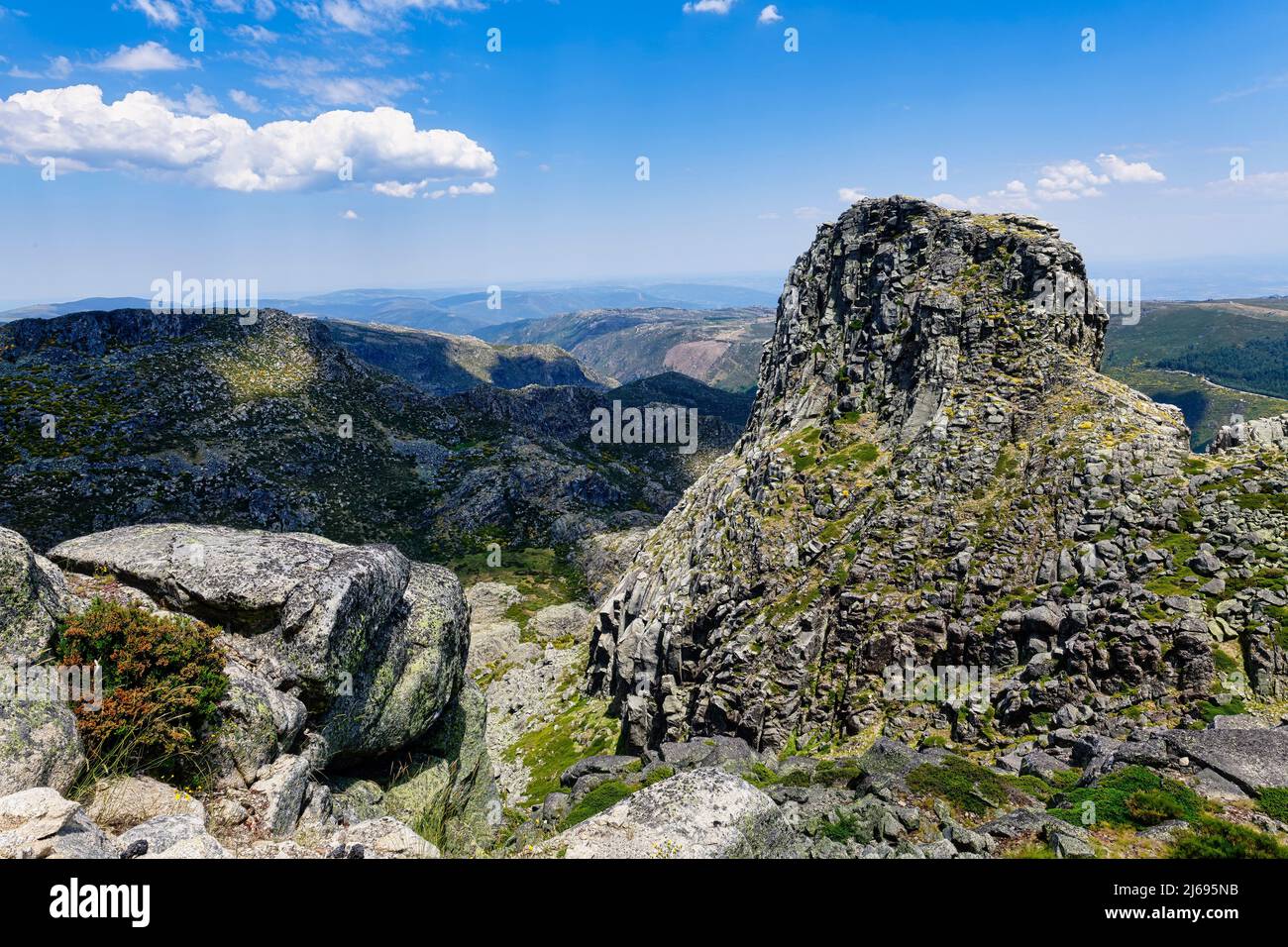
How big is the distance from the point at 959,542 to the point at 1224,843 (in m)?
26.4

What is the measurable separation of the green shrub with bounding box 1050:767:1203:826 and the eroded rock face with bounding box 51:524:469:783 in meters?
22.6

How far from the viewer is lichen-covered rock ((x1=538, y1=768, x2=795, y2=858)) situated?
1398 cm

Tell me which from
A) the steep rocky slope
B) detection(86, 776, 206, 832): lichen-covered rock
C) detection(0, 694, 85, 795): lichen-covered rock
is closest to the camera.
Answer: detection(0, 694, 85, 795): lichen-covered rock

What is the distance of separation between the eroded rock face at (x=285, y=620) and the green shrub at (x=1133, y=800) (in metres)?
22.6

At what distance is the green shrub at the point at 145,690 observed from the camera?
1262 centimetres

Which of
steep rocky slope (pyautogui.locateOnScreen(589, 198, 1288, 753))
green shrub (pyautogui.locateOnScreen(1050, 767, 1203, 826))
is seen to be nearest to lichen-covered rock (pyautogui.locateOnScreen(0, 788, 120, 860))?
green shrub (pyautogui.locateOnScreen(1050, 767, 1203, 826))

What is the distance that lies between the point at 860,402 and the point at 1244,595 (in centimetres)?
3309

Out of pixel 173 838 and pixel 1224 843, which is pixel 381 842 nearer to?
pixel 173 838

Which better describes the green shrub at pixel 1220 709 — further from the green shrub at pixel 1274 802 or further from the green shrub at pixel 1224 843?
the green shrub at pixel 1224 843

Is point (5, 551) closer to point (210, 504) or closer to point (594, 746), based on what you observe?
point (594, 746)

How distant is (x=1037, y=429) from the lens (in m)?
43.5

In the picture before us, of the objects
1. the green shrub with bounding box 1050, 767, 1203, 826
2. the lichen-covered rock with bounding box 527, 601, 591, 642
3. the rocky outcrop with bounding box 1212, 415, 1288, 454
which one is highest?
the rocky outcrop with bounding box 1212, 415, 1288, 454

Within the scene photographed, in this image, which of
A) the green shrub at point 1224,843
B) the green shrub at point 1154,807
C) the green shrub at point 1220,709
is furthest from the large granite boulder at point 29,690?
the green shrub at point 1220,709

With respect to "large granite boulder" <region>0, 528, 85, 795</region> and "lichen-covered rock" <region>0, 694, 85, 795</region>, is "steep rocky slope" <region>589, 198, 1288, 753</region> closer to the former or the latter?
"lichen-covered rock" <region>0, 694, 85, 795</region>
